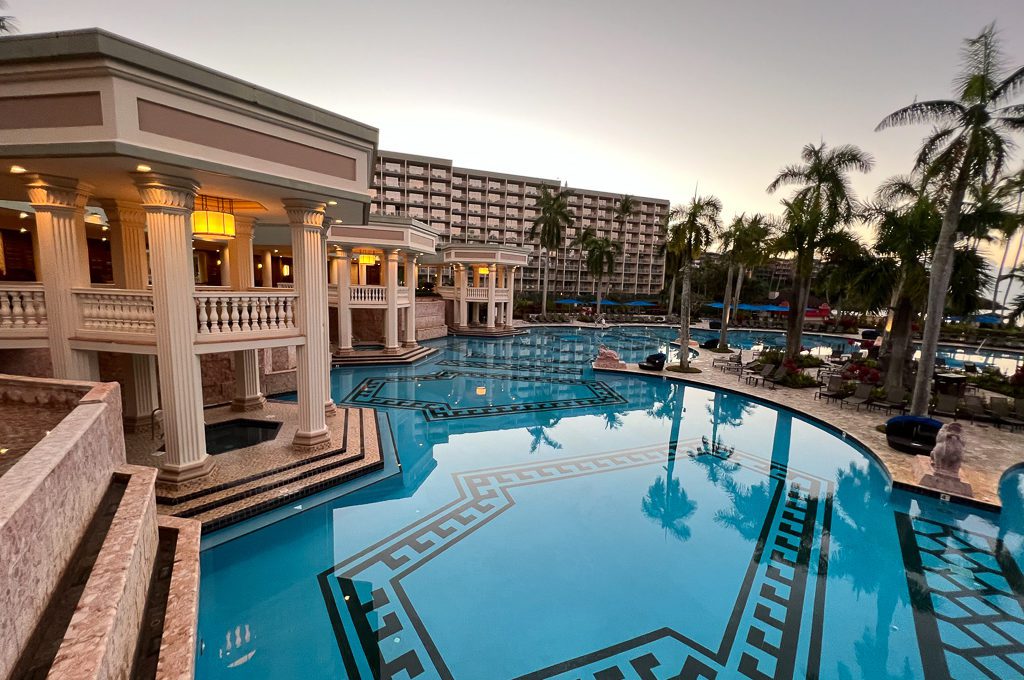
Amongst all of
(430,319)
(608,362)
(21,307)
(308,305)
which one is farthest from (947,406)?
(430,319)

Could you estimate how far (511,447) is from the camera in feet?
35.9

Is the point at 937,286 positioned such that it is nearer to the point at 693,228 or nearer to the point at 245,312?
the point at 693,228

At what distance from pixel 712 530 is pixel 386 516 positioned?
5555 mm

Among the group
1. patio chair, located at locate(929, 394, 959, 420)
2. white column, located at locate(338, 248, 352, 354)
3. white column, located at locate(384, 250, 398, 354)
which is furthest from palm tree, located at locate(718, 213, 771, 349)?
white column, located at locate(338, 248, 352, 354)

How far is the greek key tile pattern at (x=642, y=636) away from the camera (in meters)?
4.61

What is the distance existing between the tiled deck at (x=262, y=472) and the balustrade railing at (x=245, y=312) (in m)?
2.53

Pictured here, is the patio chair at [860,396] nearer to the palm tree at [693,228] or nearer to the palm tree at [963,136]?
the palm tree at [963,136]

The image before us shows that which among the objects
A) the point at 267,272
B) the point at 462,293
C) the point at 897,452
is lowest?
the point at 897,452

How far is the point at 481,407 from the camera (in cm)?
1442

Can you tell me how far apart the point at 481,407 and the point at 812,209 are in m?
15.7

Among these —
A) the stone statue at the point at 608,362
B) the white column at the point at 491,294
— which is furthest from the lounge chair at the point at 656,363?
the white column at the point at 491,294

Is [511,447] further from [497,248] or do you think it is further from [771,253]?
[497,248]

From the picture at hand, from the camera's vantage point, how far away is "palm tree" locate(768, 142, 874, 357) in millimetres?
17406

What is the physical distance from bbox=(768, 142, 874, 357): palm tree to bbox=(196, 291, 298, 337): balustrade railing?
18.4 meters
